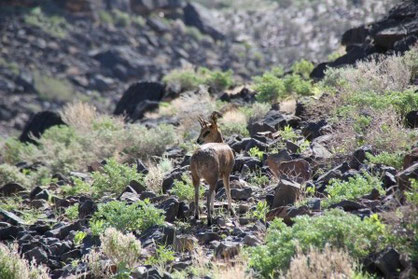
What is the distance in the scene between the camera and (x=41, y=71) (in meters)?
67.9

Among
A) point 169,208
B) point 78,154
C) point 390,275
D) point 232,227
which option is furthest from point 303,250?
point 78,154

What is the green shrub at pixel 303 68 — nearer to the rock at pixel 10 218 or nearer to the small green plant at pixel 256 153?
the small green plant at pixel 256 153

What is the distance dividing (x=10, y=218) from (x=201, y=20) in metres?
71.3

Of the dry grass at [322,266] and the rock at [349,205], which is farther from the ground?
the dry grass at [322,266]

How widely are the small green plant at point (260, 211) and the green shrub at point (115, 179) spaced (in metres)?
3.66

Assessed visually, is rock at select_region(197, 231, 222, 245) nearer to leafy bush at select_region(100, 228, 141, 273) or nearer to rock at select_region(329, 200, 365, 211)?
leafy bush at select_region(100, 228, 141, 273)

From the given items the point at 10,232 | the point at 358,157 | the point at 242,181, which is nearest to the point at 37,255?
the point at 10,232

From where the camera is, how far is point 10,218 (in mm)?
13930

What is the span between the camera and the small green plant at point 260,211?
449 inches

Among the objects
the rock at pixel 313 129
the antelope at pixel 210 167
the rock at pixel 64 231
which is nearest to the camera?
the antelope at pixel 210 167

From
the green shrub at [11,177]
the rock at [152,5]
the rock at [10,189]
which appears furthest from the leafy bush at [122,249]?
the rock at [152,5]

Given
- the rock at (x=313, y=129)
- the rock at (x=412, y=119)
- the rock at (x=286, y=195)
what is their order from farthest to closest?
the rock at (x=313, y=129) → the rock at (x=412, y=119) → the rock at (x=286, y=195)

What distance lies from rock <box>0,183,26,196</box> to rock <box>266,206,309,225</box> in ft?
26.1

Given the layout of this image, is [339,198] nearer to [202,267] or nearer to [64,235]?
[202,267]
